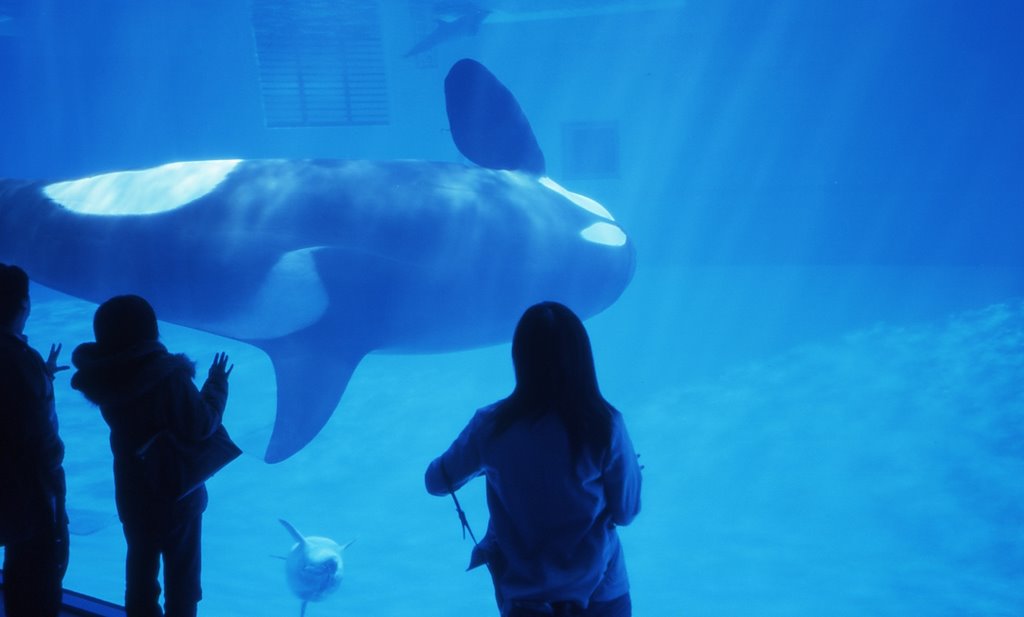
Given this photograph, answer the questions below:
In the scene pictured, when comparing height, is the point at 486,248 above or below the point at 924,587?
above

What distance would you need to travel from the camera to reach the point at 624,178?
2039 cm

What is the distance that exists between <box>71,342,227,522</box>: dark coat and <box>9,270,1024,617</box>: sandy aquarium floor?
3080mm

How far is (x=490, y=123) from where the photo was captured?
17.3 feet

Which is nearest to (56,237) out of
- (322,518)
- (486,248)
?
(486,248)

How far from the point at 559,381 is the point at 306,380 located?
243cm

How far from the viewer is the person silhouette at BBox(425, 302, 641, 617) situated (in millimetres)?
1881

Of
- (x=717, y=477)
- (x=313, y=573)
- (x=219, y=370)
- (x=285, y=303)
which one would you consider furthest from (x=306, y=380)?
(x=717, y=477)

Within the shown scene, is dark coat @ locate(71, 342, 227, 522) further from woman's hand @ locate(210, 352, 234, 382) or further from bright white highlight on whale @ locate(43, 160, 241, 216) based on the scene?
bright white highlight on whale @ locate(43, 160, 241, 216)

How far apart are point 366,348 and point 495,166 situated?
6.28ft

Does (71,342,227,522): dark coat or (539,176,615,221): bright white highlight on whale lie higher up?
(539,176,615,221): bright white highlight on whale

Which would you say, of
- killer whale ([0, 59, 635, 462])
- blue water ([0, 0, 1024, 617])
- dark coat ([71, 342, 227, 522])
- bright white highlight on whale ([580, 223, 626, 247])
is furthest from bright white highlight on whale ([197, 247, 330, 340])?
blue water ([0, 0, 1024, 617])

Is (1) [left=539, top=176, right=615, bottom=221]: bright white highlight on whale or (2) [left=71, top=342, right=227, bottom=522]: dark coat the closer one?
(2) [left=71, top=342, right=227, bottom=522]: dark coat

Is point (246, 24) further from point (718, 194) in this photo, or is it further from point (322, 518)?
point (322, 518)

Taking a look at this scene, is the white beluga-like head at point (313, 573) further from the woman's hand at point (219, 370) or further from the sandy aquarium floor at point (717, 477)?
the woman's hand at point (219, 370)
